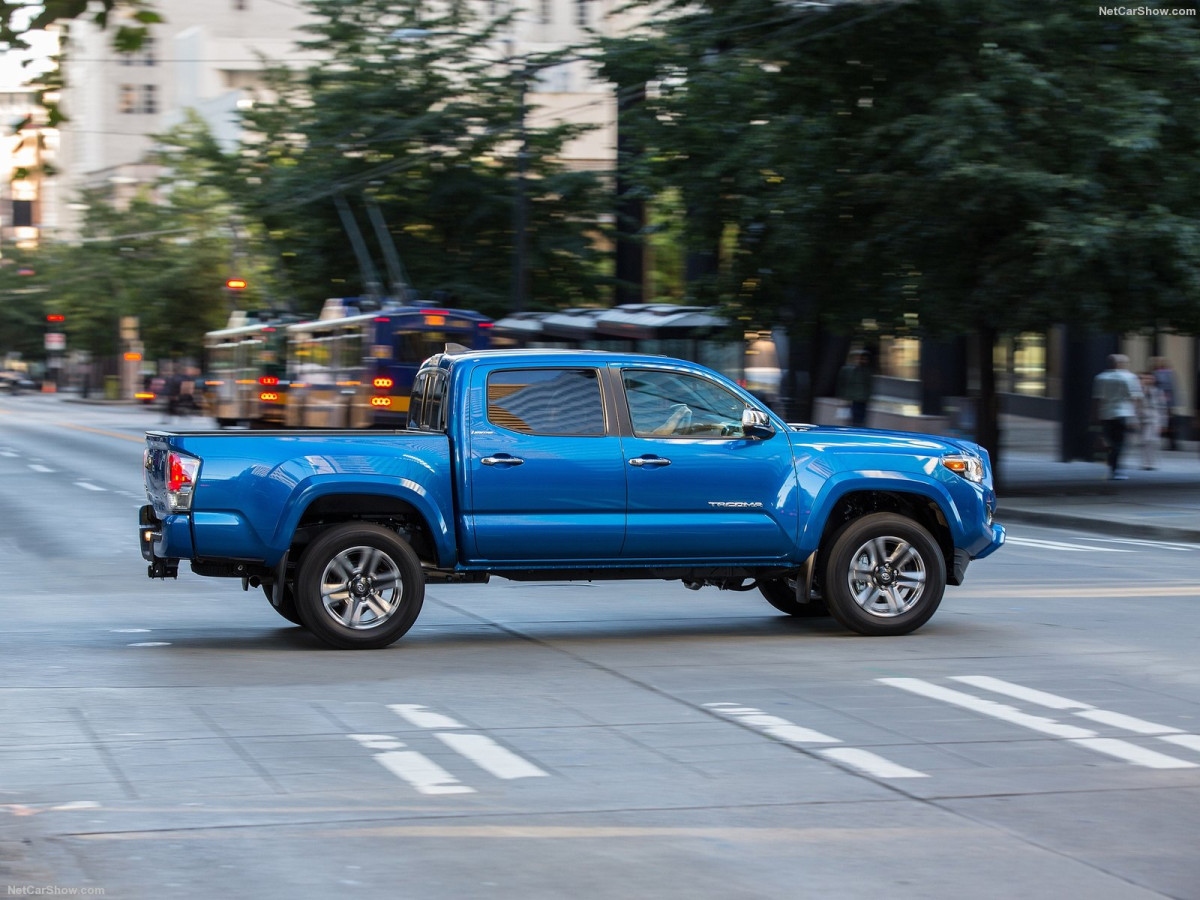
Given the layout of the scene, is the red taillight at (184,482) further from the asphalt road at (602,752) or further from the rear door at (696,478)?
the rear door at (696,478)

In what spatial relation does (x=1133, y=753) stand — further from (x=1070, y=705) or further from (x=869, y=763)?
(x=869, y=763)

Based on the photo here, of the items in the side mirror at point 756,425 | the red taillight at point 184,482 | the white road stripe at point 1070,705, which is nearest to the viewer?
the white road stripe at point 1070,705

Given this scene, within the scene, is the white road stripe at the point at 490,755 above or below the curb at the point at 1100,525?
above

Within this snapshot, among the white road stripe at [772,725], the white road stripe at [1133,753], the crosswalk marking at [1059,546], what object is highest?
the white road stripe at [772,725]

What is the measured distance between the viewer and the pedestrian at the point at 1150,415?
28.9m

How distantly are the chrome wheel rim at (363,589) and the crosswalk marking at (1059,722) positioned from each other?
116 inches

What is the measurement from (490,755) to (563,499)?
3.21 metres

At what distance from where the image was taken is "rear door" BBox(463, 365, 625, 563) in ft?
33.7

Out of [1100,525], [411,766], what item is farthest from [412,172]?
[411,766]

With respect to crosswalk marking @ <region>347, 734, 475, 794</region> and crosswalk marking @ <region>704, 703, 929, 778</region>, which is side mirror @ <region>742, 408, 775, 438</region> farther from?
crosswalk marking @ <region>347, 734, 475, 794</region>

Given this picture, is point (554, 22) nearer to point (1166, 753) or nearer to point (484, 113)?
point (484, 113)

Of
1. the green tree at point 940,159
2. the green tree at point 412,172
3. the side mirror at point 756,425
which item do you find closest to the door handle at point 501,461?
the side mirror at point 756,425

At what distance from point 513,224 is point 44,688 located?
35.7 meters

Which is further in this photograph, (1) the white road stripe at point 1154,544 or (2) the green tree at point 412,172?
(2) the green tree at point 412,172
